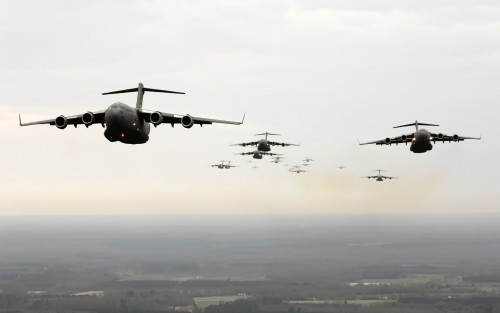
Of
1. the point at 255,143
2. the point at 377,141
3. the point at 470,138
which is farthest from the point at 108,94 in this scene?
the point at 255,143

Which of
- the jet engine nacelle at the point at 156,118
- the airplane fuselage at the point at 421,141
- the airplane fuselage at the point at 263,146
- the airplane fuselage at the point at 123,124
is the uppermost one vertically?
the airplane fuselage at the point at 263,146

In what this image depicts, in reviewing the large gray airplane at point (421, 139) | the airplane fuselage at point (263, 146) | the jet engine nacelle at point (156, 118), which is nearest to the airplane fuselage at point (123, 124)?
the jet engine nacelle at point (156, 118)

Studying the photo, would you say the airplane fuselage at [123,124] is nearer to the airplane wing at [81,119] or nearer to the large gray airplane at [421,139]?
the airplane wing at [81,119]

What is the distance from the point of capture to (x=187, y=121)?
166 ft

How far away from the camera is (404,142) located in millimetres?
72500

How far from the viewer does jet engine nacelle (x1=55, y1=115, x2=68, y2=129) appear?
50.6 metres

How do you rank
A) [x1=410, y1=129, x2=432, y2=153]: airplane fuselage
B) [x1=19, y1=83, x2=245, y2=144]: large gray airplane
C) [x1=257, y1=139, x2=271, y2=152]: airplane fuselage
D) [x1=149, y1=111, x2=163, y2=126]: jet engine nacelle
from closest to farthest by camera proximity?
[x1=19, y1=83, x2=245, y2=144]: large gray airplane, [x1=149, y1=111, x2=163, y2=126]: jet engine nacelle, [x1=410, y1=129, x2=432, y2=153]: airplane fuselage, [x1=257, y1=139, x2=271, y2=152]: airplane fuselage

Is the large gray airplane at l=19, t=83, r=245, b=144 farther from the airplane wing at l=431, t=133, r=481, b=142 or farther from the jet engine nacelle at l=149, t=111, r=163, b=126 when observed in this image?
the airplane wing at l=431, t=133, r=481, b=142

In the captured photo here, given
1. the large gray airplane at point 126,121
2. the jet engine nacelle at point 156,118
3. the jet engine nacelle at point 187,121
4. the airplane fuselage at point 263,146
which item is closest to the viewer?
the large gray airplane at point 126,121

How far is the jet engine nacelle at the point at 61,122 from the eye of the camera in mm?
50594

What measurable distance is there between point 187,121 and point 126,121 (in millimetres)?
5541

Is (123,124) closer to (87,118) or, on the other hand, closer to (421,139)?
(87,118)

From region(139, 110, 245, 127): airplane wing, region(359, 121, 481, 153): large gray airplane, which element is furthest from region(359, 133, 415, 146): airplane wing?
region(139, 110, 245, 127): airplane wing

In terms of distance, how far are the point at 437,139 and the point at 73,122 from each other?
141 ft
